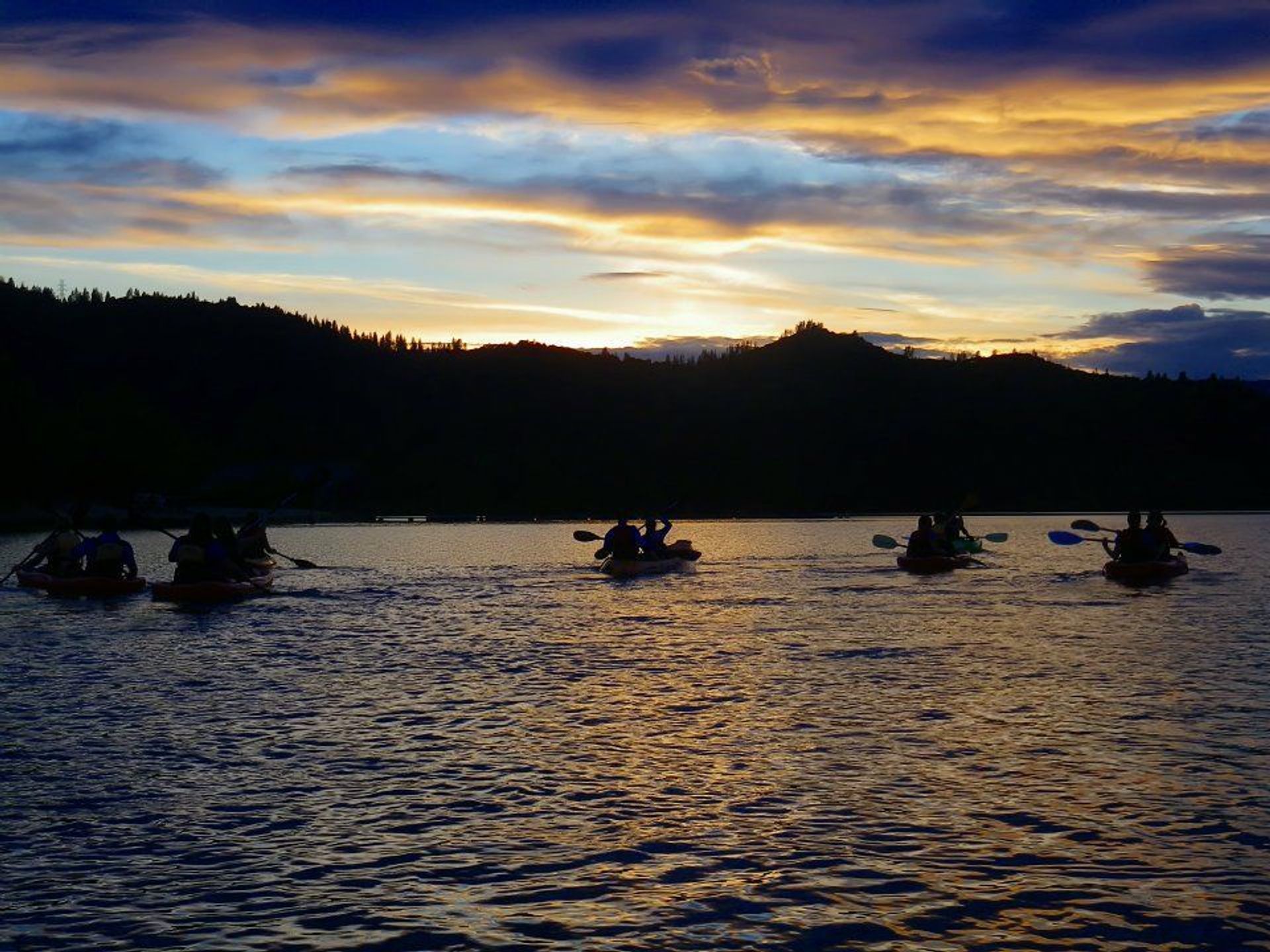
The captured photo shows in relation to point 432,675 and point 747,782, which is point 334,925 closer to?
point 747,782

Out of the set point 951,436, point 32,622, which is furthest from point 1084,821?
point 951,436

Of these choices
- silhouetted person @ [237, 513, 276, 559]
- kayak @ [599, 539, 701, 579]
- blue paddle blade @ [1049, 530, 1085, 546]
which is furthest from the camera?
blue paddle blade @ [1049, 530, 1085, 546]

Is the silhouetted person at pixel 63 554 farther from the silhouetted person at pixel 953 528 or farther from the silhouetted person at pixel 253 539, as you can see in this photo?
the silhouetted person at pixel 953 528

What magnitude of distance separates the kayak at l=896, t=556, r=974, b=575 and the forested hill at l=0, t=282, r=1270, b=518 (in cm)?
9795

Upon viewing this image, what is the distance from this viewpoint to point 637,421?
18738 centimetres

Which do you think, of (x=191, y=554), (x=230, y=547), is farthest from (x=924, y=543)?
(x=191, y=554)

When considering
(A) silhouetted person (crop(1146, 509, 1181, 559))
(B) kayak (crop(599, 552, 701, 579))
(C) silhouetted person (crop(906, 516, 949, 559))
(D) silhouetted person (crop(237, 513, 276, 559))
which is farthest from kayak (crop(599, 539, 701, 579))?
(A) silhouetted person (crop(1146, 509, 1181, 559))

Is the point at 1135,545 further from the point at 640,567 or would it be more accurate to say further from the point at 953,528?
the point at 640,567

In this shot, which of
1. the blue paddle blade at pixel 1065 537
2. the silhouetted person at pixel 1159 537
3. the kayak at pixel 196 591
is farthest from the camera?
the blue paddle blade at pixel 1065 537

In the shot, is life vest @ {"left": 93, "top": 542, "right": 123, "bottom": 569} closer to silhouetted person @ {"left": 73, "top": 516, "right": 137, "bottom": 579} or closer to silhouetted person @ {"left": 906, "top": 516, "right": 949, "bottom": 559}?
silhouetted person @ {"left": 73, "top": 516, "right": 137, "bottom": 579}

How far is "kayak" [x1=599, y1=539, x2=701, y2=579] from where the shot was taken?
42000mm

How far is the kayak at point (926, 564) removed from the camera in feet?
139

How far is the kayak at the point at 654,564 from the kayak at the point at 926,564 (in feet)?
23.0

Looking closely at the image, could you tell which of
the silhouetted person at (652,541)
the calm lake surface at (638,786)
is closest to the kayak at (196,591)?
the calm lake surface at (638,786)
